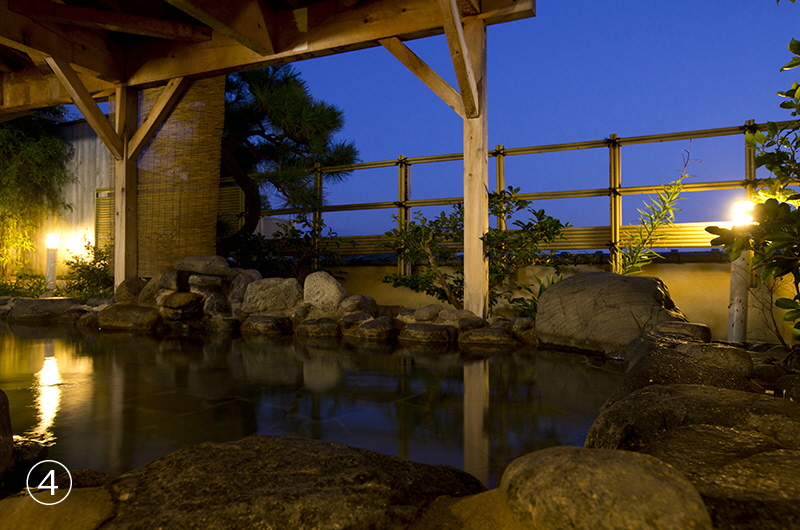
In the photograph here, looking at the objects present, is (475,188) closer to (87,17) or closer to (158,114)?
(158,114)

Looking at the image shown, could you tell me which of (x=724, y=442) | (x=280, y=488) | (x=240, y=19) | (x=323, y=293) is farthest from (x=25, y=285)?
(x=724, y=442)

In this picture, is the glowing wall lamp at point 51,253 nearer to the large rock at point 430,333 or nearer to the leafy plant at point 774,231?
the large rock at point 430,333

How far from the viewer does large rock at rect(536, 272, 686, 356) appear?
13.5ft

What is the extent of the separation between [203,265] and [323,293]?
6.15ft

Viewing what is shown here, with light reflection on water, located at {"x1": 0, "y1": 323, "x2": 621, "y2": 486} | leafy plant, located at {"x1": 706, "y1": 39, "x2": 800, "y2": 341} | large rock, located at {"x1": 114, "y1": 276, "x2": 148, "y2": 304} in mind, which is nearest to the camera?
leafy plant, located at {"x1": 706, "y1": 39, "x2": 800, "y2": 341}

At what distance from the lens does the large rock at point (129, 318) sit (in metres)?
5.99

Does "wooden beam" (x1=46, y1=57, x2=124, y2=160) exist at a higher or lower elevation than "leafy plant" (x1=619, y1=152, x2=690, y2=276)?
higher

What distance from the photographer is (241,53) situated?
20.1ft

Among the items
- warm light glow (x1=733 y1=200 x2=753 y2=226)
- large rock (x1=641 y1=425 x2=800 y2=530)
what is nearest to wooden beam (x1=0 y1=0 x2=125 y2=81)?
large rock (x1=641 y1=425 x2=800 y2=530)

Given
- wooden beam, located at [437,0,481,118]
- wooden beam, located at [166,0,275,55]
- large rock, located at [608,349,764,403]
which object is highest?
wooden beam, located at [166,0,275,55]

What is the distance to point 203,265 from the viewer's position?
21.5ft

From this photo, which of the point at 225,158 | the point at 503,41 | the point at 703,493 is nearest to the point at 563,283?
the point at 703,493

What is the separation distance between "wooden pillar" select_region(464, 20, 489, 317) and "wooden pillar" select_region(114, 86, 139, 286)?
197 inches

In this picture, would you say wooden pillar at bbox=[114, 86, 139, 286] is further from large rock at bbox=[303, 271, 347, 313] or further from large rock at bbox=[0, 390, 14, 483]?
large rock at bbox=[0, 390, 14, 483]
